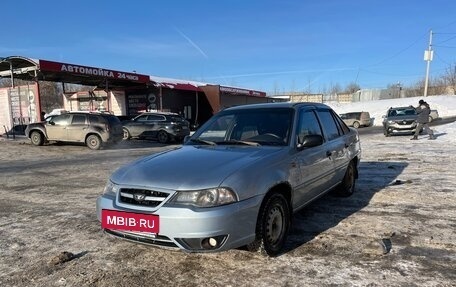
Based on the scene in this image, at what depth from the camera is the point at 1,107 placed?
75.8 ft

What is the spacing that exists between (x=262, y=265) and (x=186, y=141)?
2.13 metres

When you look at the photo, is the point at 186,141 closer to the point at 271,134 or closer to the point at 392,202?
the point at 271,134

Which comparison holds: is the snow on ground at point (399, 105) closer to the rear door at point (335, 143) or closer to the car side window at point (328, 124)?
the rear door at point (335, 143)

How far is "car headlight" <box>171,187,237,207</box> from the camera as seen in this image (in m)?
3.76

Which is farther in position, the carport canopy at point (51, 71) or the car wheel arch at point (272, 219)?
the carport canopy at point (51, 71)

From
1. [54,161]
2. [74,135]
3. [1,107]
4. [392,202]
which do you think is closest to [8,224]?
[392,202]

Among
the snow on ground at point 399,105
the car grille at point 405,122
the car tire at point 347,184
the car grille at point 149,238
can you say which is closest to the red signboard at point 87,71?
the car grille at point 405,122

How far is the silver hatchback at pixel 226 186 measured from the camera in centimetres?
373

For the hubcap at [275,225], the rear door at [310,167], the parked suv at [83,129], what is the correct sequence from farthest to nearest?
1. the parked suv at [83,129]
2. the rear door at [310,167]
3. the hubcap at [275,225]

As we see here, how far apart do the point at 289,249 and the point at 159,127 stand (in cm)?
1849

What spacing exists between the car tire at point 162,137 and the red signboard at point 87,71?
17.8 feet

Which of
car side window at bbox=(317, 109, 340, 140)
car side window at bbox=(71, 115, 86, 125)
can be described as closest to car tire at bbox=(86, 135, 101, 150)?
car side window at bbox=(71, 115, 86, 125)

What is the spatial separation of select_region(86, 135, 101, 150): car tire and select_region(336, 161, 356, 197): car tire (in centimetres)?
1329

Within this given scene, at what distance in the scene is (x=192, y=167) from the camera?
4.13m
